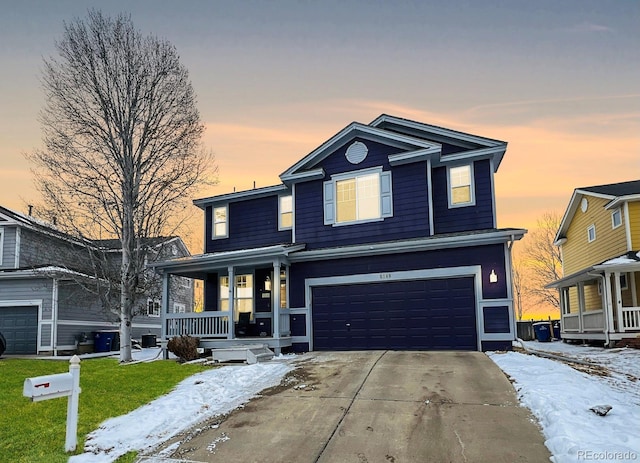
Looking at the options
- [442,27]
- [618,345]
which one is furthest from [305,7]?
[618,345]

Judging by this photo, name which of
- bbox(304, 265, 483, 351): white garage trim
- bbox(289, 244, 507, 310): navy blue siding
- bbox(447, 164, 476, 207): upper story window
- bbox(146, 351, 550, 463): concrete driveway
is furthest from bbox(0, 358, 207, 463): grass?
bbox(447, 164, 476, 207): upper story window

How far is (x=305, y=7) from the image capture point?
16.5 metres

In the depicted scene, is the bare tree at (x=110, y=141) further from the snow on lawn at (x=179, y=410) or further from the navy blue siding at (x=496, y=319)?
the navy blue siding at (x=496, y=319)

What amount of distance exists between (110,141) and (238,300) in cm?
675

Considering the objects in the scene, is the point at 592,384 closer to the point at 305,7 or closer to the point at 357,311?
the point at 357,311

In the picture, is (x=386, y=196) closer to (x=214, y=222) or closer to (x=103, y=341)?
(x=214, y=222)

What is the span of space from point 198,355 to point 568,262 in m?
20.2

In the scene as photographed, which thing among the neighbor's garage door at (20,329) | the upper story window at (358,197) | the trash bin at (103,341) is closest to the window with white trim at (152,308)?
the trash bin at (103,341)

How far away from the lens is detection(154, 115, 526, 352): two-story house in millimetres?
13227

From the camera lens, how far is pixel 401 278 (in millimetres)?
13883

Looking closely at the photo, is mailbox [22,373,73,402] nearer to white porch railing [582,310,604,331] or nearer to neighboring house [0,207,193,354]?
neighboring house [0,207,193,354]

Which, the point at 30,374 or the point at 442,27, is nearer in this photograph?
the point at 30,374

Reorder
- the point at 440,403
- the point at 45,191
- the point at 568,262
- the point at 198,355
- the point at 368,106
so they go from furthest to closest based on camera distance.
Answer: the point at 568,262 < the point at 368,106 < the point at 45,191 < the point at 198,355 < the point at 440,403

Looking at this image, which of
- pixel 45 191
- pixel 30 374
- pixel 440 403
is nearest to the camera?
pixel 440 403
